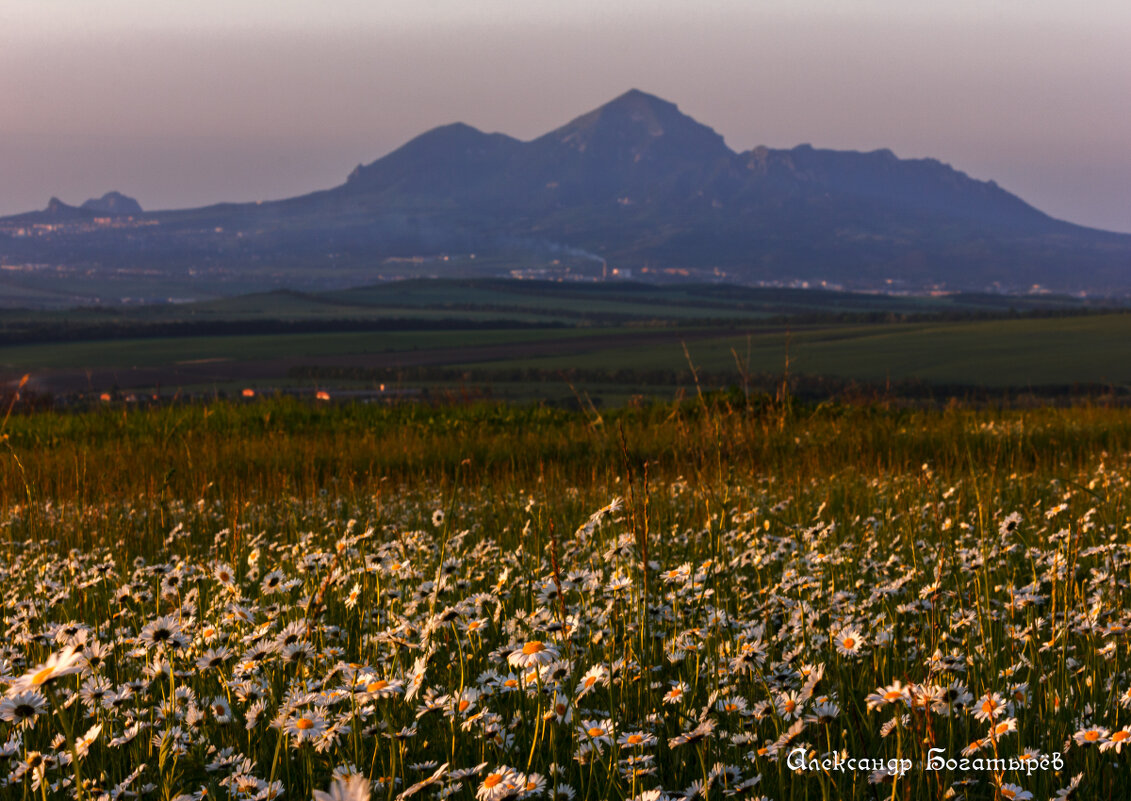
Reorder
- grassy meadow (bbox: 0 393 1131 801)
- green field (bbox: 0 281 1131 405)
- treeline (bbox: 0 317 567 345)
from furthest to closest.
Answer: treeline (bbox: 0 317 567 345) → green field (bbox: 0 281 1131 405) → grassy meadow (bbox: 0 393 1131 801)

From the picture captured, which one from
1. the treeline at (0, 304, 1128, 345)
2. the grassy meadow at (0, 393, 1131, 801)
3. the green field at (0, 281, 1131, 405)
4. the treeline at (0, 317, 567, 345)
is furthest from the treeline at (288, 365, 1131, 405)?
the treeline at (0, 317, 567, 345)

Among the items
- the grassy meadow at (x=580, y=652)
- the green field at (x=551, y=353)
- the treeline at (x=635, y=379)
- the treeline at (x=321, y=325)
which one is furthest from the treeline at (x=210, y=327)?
the grassy meadow at (x=580, y=652)

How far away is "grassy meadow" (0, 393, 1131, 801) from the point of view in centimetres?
237

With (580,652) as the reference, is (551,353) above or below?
below

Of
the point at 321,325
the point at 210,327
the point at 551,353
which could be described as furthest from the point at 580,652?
the point at 210,327

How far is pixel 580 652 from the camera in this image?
10.7ft

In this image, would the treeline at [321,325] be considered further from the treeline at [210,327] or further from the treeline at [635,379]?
the treeline at [635,379]

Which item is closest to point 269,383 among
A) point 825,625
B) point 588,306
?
point 825,625

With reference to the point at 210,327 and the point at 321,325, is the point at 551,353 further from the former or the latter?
the point at 210,327

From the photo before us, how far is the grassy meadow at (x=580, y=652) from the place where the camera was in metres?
2.37

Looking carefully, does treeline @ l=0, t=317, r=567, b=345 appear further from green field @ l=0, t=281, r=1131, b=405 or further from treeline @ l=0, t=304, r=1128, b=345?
green field @ l=0, t=281, r=1131, b=405

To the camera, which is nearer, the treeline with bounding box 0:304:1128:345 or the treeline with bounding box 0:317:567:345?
the treeline with bounding box 0:317:567:345

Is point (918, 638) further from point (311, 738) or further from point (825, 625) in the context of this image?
point (311, 738)

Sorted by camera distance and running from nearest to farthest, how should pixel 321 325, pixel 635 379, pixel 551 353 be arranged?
1. pixel 635 379
2. pixel 551 353
3. pixel 321 325
